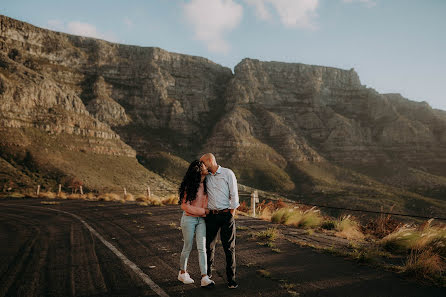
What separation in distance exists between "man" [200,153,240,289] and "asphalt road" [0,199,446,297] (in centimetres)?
51

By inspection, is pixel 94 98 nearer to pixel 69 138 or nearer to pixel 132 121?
pixel 132 121

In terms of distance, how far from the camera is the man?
4992 mm

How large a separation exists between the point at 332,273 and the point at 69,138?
72.3m

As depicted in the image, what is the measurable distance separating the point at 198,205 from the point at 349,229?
860cm

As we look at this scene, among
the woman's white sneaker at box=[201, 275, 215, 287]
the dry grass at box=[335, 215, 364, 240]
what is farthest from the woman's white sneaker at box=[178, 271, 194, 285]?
the dry grass at box=[335, 215, 364, 240]

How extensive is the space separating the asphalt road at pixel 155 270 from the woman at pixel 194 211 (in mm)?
442

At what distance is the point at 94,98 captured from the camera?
297ft

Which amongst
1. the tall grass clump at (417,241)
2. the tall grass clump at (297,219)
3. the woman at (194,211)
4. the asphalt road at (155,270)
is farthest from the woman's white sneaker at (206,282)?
the tall grass clump at (297,219)

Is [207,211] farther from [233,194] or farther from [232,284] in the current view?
[232,284]

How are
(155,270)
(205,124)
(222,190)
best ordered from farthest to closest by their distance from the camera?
(205,124) < (155,270) < (222,190)

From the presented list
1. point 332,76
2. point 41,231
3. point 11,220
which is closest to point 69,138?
point 11,220

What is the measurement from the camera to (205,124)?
112250 mm

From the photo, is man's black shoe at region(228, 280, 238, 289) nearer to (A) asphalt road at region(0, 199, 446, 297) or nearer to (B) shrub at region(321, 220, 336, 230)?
(A) asphalt road at region(0, 199, 446, 297)

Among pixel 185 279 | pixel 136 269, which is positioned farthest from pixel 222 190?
pixel 136 269
